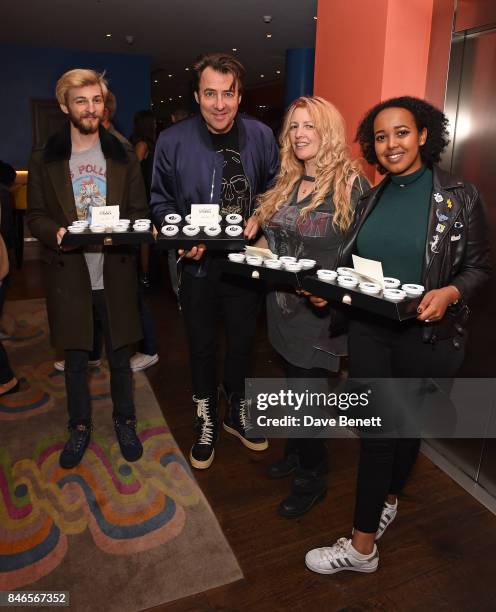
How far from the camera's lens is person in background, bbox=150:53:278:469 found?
2.05 metres

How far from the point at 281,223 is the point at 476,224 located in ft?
2.17

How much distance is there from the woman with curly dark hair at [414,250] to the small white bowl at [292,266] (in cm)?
19

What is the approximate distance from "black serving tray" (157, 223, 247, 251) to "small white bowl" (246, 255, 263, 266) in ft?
0.35

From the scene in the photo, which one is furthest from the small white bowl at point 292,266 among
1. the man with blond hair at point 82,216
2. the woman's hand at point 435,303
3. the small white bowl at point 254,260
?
the man with blond hair at point 82,216

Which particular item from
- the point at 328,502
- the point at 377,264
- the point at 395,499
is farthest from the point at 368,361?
the point at 328,502

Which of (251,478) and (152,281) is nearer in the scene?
(251,478)

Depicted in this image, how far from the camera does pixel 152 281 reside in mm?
5816

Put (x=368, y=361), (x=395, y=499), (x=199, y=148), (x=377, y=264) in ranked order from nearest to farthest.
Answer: (x=377, y=264) < (x=368, y=361) < (x=395, y=499) < (x=199, y=148)

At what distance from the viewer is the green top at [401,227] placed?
154cm

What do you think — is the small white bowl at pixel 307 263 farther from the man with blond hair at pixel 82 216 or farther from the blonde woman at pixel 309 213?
the man with blond hair at pixel 82 216

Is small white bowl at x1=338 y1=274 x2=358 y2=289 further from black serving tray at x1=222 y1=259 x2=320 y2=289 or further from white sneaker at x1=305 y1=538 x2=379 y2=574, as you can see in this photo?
white sneaker at x1=305 y1=538 x2=379 y2=574

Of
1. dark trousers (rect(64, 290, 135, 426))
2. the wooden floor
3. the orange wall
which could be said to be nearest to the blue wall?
the orange wall

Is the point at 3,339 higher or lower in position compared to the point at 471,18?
lower

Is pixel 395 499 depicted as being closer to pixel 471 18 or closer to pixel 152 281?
pixel 471 18
